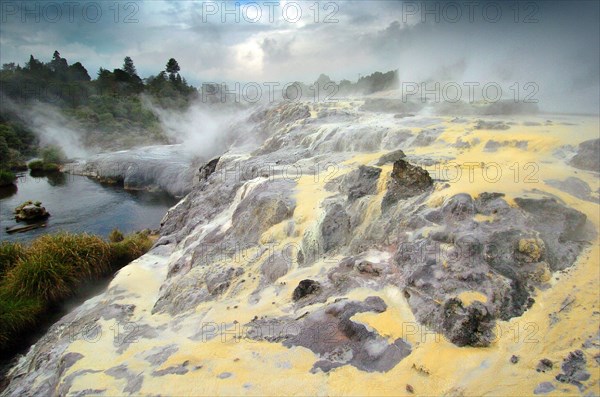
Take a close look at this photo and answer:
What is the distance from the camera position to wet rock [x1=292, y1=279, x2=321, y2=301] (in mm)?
8734

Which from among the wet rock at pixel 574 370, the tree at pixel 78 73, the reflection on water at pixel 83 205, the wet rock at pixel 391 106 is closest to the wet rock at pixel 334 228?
the wet rock at pixel 574 370

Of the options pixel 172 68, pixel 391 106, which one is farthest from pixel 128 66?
pixel 391 106

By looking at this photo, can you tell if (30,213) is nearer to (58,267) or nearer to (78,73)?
(58,267)

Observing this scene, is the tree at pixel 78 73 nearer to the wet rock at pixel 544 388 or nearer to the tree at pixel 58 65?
the tree at pixel 58 65

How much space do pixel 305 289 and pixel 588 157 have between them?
797 centimetres

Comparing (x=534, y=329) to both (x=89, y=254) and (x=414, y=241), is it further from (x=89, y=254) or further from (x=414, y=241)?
(x=89, y=254)

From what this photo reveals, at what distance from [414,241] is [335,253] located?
7.43 ft

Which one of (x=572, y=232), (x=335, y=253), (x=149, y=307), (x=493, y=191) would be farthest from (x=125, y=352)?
(x=572, y=232)

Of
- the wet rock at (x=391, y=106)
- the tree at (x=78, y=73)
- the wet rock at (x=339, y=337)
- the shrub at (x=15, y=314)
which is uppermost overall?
the tree at (x=78, y=73)

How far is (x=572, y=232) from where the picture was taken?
25.6 ft

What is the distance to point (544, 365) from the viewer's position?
18.8 feet

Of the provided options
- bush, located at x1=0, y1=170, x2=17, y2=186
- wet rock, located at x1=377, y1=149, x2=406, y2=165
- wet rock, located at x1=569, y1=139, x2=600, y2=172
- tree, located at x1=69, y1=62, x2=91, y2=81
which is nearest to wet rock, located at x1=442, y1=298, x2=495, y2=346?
wet rock, located at x1=569, y1=139, x2=600, y2=172

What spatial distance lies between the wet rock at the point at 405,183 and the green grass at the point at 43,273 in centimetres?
1029

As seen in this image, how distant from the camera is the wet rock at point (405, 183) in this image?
10.4 m
